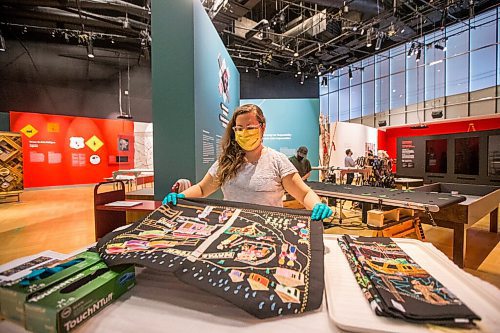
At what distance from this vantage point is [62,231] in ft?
14.9

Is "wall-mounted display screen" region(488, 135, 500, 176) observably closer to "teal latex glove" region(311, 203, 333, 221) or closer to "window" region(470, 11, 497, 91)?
"window" region(470, 11, 497, 91)

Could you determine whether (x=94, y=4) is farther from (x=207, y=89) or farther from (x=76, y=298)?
(x=76, y=298)

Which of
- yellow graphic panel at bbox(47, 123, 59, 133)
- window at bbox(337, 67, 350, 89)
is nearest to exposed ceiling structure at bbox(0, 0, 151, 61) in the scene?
yellow graphic panel at bbox(47, 123, 59, 133)

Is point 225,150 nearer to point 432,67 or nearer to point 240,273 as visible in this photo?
point 240,273

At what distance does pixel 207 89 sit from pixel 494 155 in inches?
333

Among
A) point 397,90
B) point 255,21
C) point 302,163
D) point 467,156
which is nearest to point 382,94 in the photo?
point 397,90

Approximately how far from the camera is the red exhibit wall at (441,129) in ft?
36.7

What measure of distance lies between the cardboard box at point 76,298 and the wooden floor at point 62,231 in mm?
2898

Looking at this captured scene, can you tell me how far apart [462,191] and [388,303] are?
492 centimetres

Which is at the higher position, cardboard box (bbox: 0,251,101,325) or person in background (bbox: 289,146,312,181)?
person in background (bbox: 289,146,312,181)

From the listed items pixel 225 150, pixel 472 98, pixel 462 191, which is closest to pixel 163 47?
pixel 225 150

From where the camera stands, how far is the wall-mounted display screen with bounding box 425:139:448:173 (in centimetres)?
868

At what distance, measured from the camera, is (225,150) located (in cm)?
179

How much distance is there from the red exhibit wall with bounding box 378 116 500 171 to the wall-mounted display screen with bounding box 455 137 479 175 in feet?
8.53
